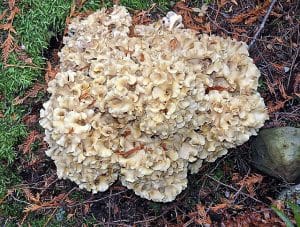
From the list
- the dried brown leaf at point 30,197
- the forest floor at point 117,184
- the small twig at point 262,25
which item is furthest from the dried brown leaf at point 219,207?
the dried brown leaf at point 30,197

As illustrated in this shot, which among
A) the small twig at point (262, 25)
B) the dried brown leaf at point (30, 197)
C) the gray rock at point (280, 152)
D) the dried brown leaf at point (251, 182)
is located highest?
the small twig at point (262, 25)

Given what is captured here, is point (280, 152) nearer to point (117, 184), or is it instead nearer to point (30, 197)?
point (117, 184)

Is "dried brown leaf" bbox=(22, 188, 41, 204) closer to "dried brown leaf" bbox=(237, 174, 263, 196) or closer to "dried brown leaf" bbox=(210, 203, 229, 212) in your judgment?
"dried brown leaf" bbox=(210, 203, 229, 212)

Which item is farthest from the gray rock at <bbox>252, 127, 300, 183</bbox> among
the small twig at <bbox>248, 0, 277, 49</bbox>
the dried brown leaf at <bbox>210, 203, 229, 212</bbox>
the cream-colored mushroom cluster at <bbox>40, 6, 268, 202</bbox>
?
the small twig at <bbox>248, 0, 277, 49</bbox>

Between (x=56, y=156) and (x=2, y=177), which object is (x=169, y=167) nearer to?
(x=56, y=156)

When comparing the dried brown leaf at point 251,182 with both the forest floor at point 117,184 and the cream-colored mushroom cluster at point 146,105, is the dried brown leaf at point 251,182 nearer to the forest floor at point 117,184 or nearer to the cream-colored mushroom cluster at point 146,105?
the forest floor at point 117,184

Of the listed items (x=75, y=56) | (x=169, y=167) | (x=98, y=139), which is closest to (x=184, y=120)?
(x=169, y=167)

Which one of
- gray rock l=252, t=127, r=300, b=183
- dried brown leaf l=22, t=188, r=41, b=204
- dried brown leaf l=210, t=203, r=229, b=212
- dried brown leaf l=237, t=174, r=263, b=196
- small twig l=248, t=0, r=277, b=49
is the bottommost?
dried brown leaf l=22, t=188, r=41, b=204
